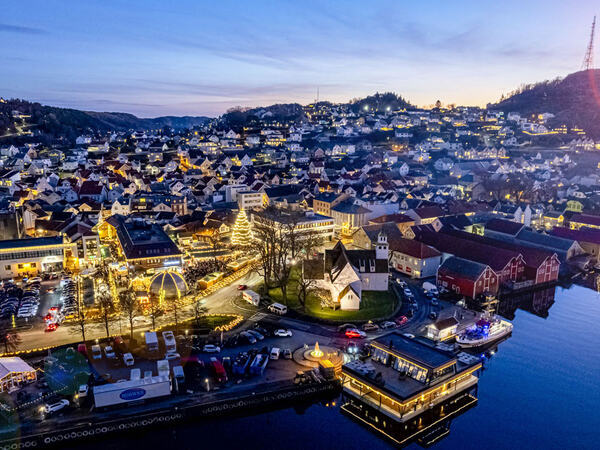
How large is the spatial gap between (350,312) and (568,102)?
170008 millimetres

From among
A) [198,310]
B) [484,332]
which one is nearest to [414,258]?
[484,332]

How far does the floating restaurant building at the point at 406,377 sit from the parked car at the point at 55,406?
14180mm

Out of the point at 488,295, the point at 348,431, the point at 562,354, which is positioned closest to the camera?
the point at 348,431

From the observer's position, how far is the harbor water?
21.0m

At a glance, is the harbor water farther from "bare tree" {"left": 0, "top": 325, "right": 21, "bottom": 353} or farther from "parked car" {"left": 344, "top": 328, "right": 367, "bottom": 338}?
"bare tree" {"left": 0, "top": 325, "right": 21, "bottom": 353}

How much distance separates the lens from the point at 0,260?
38156mm

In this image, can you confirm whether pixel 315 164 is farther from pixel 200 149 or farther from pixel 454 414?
pixel 454 414

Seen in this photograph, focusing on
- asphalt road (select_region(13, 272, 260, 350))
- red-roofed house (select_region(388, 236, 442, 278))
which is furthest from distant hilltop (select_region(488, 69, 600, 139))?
asphalt road (select_region(13, 272, 260, 350))

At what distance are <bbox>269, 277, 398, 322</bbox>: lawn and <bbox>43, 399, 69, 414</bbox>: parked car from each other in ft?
52.7

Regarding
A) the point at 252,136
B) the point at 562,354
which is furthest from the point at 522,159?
the point at 562,354

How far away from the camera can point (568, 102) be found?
162 metres

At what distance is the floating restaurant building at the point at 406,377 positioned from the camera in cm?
2216

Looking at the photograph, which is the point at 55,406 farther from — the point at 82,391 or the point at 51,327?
the point at 51,327

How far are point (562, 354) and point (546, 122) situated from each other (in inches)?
5644
